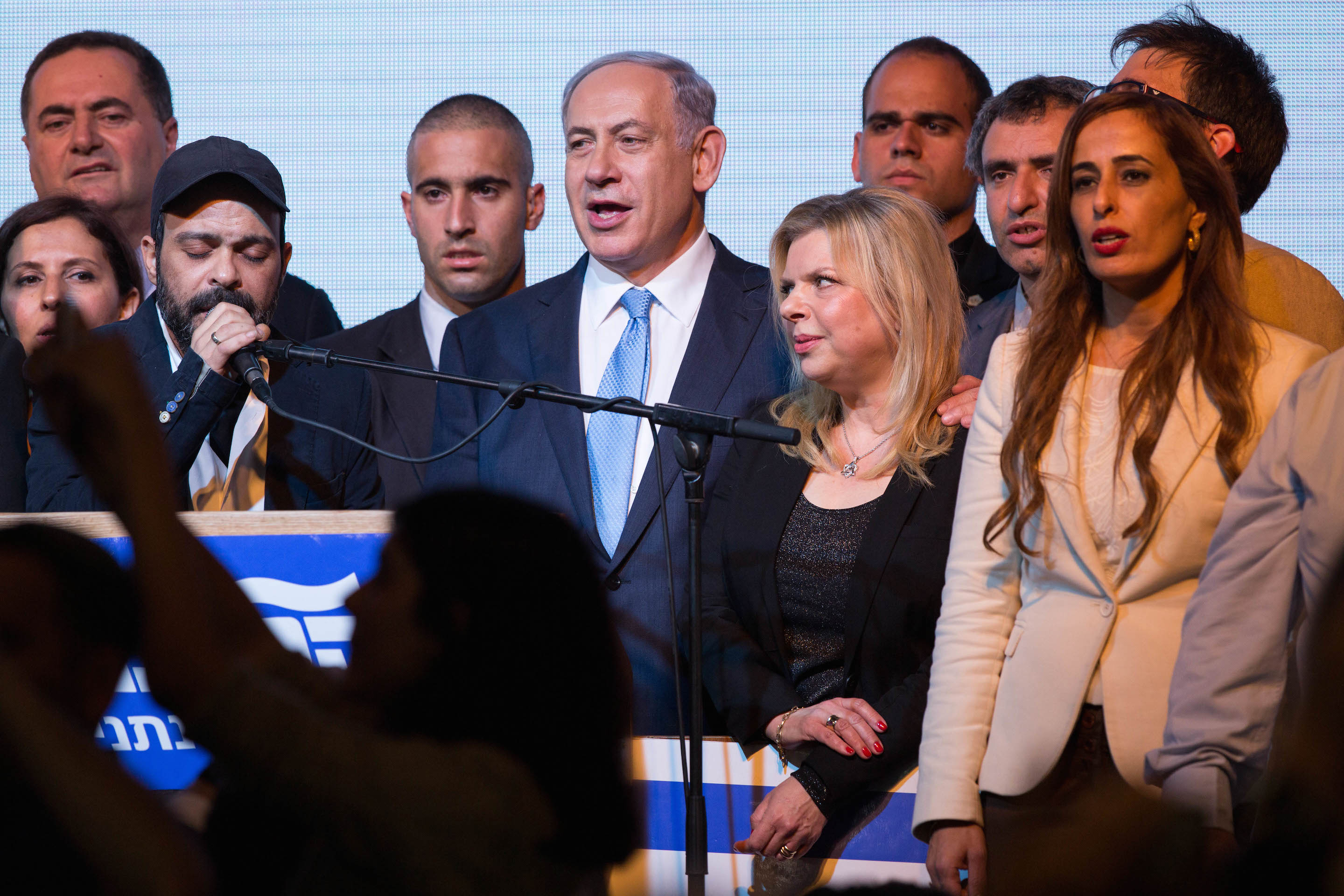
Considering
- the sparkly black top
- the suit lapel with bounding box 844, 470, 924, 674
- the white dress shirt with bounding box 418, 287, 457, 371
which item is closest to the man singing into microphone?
the white dress shirt with bounding box 418, 287, 457, 371

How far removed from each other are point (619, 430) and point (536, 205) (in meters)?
1.28

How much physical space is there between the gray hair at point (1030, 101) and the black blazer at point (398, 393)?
1.46 m

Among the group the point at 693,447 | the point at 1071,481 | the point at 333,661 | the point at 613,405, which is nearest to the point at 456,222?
the point at 613,405

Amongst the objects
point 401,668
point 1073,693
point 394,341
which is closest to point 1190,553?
point 1073,693

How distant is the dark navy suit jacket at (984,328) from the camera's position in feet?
8.11

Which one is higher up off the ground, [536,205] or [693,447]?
[536,205]

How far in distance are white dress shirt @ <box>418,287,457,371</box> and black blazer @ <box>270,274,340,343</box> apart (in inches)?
12.5

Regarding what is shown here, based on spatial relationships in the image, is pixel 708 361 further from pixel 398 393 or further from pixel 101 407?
pixel 101 407

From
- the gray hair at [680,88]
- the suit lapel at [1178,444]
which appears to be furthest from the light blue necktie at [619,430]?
the suit lapel at [1178,444]

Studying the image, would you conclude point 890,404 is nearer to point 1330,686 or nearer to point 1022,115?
point 1022,115

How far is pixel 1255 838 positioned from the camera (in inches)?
34.8

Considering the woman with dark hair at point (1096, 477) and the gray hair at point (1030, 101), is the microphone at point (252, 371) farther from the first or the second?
the gray hair at point (1030, 101)

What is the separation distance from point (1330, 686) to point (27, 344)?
9.14 feet

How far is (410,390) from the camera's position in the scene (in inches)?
120
